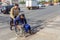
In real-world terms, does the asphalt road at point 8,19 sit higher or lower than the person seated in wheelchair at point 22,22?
lower

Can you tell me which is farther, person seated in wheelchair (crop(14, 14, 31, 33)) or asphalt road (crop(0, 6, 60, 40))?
asphalt road (crop(0, 6, 60, 40))

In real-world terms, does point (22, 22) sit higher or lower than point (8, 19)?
higher

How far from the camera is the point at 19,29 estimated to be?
12203 mm

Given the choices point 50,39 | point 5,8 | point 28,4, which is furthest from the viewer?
point 28,4

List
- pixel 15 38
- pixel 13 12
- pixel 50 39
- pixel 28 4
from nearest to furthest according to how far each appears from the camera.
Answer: pixel 50 39, pixel 15 38, pixel 13 12, pixel 28 4

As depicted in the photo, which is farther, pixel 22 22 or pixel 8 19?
pixel 8 19

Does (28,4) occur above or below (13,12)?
below

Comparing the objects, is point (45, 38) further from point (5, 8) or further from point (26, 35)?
point (5, 8)

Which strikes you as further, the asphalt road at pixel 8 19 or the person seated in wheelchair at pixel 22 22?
the asphalt road at pixel 8 19

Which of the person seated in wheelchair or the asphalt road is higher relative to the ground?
the person seated in wheelchair

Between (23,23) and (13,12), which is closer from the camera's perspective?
(23,23)

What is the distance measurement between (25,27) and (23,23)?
422mm

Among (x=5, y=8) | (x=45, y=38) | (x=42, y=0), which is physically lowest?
(x=42, y=0)

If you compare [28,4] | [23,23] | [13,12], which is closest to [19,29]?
[23,23]
